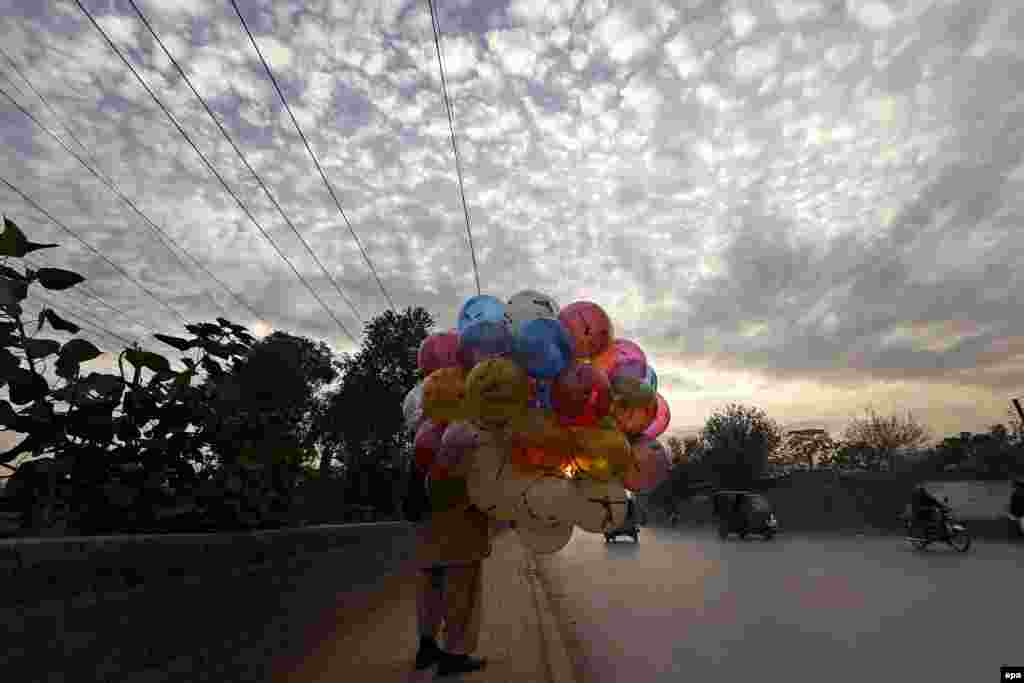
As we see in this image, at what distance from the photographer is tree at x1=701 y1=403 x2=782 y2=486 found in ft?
130

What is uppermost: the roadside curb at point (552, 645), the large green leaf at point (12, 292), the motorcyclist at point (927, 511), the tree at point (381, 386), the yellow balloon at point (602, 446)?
the tree at point (381, 386)

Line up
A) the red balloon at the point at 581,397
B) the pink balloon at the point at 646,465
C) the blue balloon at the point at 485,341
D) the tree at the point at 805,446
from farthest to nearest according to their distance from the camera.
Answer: the tree at the point at 805,446 < the pink balloon at the point at 646,465 < the blue balloon at the point at 485,341 < the red balloon at the point at 581,397

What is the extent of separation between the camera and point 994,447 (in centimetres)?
2562

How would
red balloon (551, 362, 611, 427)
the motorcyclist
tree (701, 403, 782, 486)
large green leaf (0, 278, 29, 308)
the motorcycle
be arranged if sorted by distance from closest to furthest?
large green leaf (0, 278, 29, 308) < red balloon (551, 362, 611, 427) < the motorcycle < the motorcyclist < tree (701, 403, 782, 486)

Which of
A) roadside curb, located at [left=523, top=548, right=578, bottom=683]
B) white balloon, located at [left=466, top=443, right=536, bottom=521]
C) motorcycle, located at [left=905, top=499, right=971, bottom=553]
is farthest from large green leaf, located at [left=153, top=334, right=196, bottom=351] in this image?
motorcycle, located at [left=905, top=499, right=971, bottom=553]

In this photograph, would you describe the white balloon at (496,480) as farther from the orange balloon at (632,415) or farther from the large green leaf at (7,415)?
the large green leaf at (7,415)

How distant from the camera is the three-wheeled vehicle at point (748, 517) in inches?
743

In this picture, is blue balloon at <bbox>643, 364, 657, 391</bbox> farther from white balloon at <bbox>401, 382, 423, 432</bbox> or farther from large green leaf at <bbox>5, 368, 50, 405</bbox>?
large green leaf at <bbox>5, 368, 50, 405</bbox>

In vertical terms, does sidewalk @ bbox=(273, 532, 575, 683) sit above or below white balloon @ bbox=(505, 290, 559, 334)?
below

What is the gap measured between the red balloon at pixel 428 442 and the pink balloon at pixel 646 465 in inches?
45.2

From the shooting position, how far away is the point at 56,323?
9.39ft

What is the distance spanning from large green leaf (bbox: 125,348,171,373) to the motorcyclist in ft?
51.9

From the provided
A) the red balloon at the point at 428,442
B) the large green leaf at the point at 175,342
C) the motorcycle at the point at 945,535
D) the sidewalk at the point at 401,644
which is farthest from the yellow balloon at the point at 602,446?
the motorcycle at the point at 945,535

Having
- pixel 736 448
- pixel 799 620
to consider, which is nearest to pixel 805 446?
pixel 736 448
